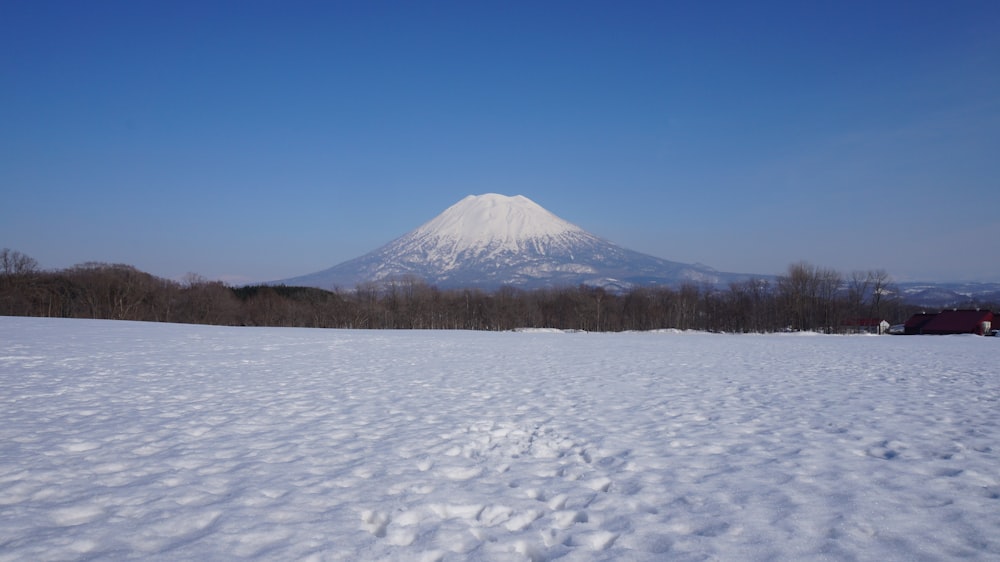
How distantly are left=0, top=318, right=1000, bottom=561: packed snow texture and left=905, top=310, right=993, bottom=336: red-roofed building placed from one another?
60.9 m

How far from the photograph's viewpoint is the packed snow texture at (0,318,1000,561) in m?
3.77

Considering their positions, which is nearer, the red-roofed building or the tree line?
the red-roofed building

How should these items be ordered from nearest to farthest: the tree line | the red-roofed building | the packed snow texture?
the packed snow texture
the red-roofed building
the tree line

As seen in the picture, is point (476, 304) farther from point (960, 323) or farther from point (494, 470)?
point (494, 470)

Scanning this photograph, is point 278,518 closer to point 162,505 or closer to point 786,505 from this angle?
point 162,505

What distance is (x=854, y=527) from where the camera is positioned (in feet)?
13.0

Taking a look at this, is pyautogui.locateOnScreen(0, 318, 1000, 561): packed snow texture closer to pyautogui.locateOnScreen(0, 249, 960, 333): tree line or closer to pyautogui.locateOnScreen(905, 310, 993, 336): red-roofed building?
pyautogui.locateOnScreen(905, 310, 993, 336): red-roofed building

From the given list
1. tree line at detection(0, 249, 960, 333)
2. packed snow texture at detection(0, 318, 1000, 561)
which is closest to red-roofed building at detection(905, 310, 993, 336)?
tree line at detection(0, 249, 960, 333)

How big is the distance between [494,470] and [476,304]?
251 feet

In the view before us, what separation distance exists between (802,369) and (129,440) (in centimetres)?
1406

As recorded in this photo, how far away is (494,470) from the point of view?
5.32 metres

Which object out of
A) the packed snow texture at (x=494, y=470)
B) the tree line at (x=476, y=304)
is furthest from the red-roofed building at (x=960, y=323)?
the packed snow texture at (x=494, y=470)

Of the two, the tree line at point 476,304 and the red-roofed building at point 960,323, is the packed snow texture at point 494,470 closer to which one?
the red-roofed building at point 960,323

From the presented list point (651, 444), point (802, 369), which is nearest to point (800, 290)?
point (802, 369)
